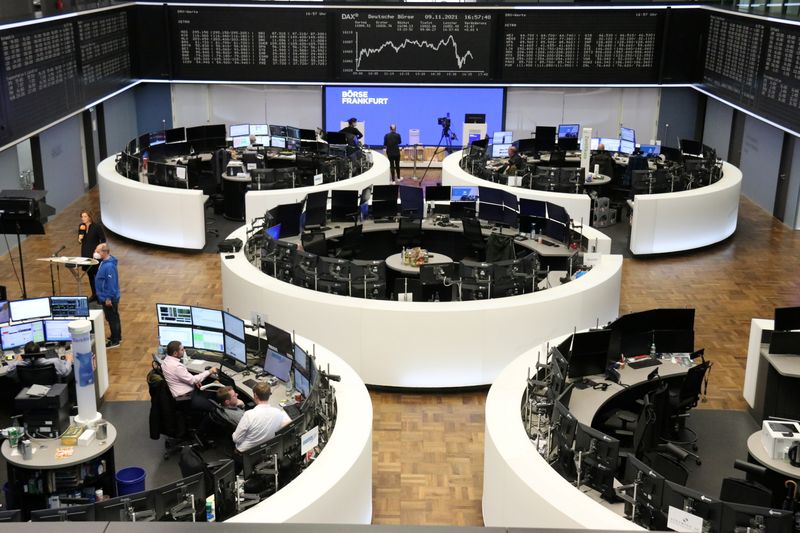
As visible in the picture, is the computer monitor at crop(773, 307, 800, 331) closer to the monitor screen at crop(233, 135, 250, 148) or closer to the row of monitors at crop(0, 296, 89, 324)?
the row of monitors at crop(0, 296, 89, 324)

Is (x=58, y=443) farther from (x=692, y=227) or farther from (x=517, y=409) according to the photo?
(x=692, y=227)

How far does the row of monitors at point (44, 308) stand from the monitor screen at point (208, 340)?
1.26 metres

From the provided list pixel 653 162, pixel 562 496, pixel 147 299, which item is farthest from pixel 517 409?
pixel 653 162

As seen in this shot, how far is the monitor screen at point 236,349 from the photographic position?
9.12 m

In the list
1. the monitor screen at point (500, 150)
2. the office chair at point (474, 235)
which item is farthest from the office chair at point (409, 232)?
the monitor screen at point (500, 150)

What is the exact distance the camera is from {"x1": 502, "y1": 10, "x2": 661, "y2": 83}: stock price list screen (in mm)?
19625

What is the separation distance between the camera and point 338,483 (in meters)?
6.80

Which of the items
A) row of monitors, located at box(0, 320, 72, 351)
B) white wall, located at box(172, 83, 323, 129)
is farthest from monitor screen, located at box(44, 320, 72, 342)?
white wall, located at box(172, 83, 323, 129)

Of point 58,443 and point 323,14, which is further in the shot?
point 323,14

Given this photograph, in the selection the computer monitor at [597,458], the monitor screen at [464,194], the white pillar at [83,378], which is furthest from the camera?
the monitor screen at [464,194]

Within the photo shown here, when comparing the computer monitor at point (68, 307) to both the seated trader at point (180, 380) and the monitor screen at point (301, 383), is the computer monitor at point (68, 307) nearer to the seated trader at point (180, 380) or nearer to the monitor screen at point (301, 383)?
the seated trader at point (180, 380)

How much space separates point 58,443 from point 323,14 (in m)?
13.9

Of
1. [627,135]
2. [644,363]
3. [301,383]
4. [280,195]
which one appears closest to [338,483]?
[301,383]

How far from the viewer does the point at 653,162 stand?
18.0 metres
